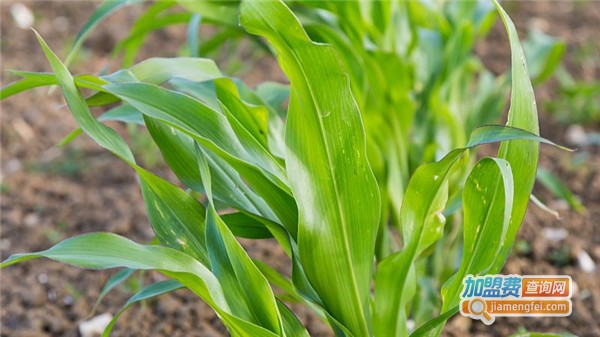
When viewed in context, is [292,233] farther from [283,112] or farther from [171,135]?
[283,112]

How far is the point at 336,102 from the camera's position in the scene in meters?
1.11

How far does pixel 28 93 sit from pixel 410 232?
206cm

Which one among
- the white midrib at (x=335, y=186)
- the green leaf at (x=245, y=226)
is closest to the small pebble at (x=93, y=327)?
the green leaf at (x=245, y=226)

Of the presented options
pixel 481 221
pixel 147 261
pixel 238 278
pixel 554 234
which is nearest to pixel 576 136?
pixel 554 234

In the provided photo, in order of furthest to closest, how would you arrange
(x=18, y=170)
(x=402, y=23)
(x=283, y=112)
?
(x=18, y=170) < (x=402, y=23) < (x=283, y=112)

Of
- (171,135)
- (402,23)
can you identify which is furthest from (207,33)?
(171,135)

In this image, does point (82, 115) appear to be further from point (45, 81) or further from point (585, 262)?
point (585, 262)

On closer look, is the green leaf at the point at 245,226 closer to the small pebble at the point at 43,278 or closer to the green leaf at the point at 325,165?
the green leaf at the point at 325,165

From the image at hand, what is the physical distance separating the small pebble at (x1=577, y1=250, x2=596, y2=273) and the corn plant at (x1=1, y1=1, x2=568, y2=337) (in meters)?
0.84

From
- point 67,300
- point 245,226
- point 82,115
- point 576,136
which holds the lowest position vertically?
point 576,136

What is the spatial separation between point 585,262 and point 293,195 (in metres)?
1.12

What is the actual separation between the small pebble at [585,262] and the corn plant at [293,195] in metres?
0.84

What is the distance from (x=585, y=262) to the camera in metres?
2.00

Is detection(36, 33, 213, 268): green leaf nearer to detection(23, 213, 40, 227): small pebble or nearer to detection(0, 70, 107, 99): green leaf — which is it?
detection(0, 70, 107, 99): green leaf
